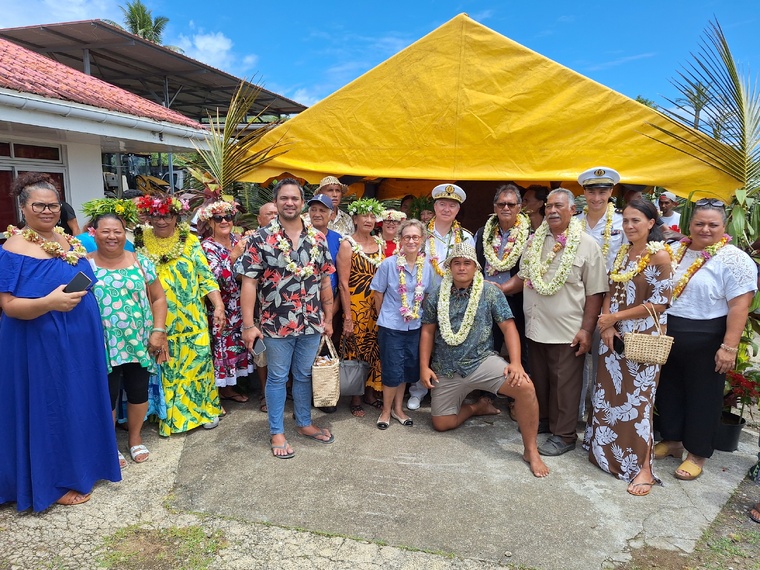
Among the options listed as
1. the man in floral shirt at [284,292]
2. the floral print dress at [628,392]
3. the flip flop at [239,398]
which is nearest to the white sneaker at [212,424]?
the flip flop at [239,398]

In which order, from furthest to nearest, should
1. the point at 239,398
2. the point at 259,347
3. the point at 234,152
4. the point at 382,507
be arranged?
the point at 234,152 < the point at 239,398 < the point at 259,347 < the point at 382,507

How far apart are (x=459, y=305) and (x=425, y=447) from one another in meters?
1.18

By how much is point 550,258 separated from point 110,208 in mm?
3207

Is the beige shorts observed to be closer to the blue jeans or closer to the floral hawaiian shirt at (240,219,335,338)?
the blue jeans

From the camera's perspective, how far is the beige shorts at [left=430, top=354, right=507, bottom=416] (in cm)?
390

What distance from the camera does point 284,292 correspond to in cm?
373

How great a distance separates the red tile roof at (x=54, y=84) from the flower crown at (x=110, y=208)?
317 cm

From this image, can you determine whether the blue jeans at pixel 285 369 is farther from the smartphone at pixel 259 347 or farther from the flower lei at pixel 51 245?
the flower lei at pixel 51 245

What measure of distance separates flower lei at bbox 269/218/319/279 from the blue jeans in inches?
20.1

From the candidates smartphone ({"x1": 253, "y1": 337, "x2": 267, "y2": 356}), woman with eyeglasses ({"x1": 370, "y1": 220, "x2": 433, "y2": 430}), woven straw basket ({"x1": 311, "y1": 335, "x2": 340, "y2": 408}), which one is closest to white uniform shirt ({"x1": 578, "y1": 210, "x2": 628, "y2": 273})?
woman with eyeglasses ({"x1": 370, "y1": 220, "x2": 433, "y2": 430})

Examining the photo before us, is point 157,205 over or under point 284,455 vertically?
over

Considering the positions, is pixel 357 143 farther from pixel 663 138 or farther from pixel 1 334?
pixel 1 334

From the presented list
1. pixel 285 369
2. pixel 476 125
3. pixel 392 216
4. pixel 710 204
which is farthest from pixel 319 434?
pixel 476 125

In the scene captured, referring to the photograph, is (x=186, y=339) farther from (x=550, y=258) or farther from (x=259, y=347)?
(x=550, y=258)
